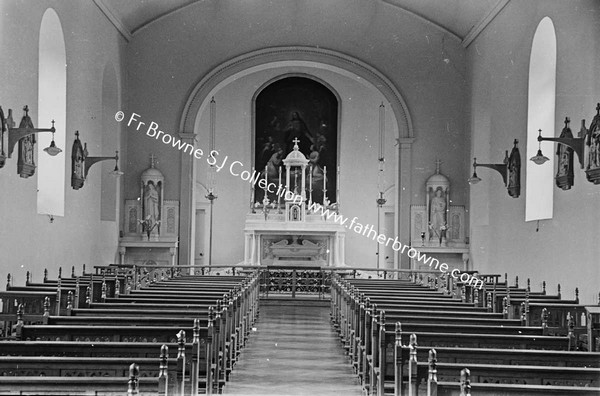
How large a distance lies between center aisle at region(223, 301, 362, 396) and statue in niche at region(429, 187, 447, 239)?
7.12m

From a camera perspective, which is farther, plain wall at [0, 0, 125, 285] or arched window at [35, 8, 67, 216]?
arched window at [35, 8, 67, 216]

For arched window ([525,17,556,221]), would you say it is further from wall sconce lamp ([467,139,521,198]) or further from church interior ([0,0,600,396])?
wall sconce lamp ([467,139,521,198])

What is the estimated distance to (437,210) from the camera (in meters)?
21.5

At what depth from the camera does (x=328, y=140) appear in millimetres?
26750

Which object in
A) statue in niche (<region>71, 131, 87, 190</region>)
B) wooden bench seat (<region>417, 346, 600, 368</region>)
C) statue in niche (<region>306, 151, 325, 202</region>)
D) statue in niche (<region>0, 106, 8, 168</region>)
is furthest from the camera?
statue in niche (<region>306, 151, 325, 202</region>)

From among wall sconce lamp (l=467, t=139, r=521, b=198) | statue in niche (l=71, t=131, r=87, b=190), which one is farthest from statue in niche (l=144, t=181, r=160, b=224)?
wall sconce lamp (l=467, t=139, r=521, b=198)

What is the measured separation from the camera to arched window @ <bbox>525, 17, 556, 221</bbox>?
16047mm

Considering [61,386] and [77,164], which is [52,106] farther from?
[61,386]

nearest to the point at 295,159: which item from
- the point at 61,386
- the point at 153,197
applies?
the point at 153,197

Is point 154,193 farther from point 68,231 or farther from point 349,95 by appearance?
point 349,95

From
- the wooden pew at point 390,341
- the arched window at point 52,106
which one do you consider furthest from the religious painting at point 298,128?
the wooden pew at point 390,341

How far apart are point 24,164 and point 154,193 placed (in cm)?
780

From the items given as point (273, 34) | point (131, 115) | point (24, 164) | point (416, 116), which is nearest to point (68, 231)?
point (24, 164)

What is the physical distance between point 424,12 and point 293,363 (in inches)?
536
